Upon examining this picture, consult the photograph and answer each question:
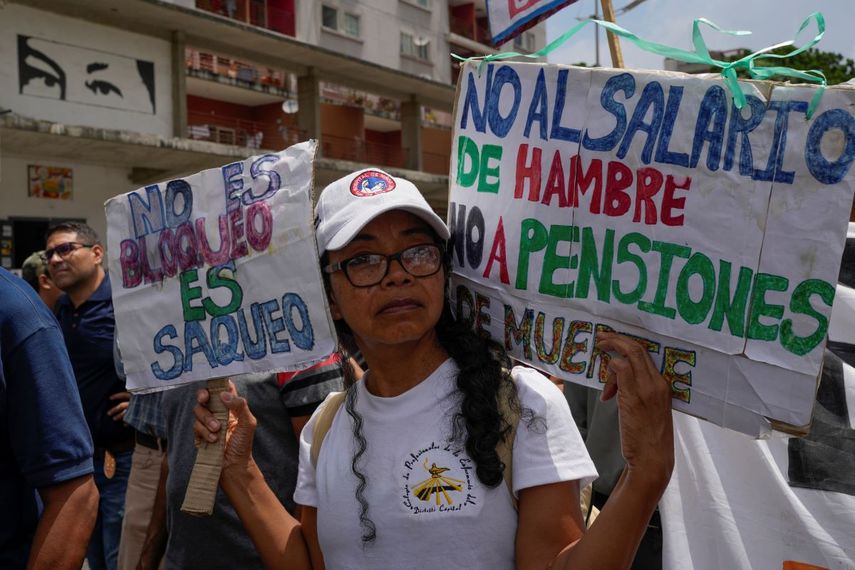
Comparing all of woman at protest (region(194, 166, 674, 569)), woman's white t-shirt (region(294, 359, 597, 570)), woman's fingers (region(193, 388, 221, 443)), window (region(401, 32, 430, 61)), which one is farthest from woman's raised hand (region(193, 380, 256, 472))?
window (region(401, 32, 430, 61))

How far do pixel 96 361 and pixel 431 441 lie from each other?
11.1 ft

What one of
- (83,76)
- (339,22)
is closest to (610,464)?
(83,76)

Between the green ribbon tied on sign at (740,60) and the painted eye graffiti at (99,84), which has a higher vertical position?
the painted eye graffiti at (99,84)

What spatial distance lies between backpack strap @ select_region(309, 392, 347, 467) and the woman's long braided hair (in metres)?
0.06

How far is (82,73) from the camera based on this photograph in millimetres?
18453

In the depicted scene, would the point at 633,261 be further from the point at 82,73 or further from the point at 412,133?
the point at 412,133

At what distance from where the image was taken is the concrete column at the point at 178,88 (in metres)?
20.1

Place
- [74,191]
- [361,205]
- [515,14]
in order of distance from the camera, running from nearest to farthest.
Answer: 1. [361,205]
2. [515,14]
3. [74,191]

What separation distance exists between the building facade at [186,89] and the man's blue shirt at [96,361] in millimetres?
13079

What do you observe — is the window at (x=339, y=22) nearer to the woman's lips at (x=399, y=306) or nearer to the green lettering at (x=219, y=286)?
the green lettering at (x=219, y=286)

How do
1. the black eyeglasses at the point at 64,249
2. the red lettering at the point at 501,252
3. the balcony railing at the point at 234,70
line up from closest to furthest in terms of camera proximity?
the red lettering at the point at 501,252 < the black eyeglasses at the point at 64,249 < the balcony railing at the point at 234,70

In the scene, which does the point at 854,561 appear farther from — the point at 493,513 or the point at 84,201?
the point at 84,201

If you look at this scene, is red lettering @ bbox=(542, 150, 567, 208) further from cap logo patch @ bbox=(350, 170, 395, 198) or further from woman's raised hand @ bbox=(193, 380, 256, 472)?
woman's raised hand @ bbox=(193, 380, 256, 472)

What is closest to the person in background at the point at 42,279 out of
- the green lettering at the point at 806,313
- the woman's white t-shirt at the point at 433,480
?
the woman's white t-shirt at the point at 433,480
